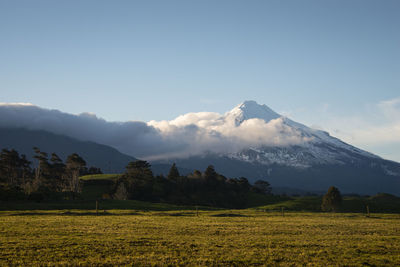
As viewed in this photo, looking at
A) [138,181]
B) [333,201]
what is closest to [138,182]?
[138,181]

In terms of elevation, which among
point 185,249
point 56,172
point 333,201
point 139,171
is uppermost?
point 139,171

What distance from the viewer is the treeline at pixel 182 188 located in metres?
132

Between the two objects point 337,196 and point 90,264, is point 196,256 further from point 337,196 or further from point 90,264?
point 337,196

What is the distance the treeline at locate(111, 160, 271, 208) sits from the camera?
434ft

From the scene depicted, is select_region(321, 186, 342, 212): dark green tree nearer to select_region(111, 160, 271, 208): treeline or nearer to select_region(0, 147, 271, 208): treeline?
select_region(0, 147, 271, 208): treeline

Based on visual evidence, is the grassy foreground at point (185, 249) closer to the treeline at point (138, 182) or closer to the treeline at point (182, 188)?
the treeline at point (138, 182)

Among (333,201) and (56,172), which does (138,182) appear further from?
(333,201)

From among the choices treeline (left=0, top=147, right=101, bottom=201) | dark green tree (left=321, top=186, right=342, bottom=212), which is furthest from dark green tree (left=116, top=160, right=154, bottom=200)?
dark green tree (left=321, top=186, right=342, bottom=212)

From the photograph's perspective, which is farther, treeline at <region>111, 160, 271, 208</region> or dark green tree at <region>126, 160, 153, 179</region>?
dark green tree at <region>126, 160, 153, 179</region>

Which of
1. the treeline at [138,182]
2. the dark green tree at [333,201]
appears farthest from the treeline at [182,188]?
the dark green tree at [333,201]

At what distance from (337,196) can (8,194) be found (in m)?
87.2

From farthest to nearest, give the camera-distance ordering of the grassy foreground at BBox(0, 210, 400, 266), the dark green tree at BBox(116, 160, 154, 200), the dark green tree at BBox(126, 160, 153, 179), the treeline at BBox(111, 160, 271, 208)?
the dark green tree at BBox(126, 160, 153, 179)
the treeline at BBox(111, 160, 271, 208)
the dark green tree at BBox(116, 160, 154, 200)
the grassy foreground at BBox(0, 210, 400, 266)

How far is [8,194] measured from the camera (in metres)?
66.2

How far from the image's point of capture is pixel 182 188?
146125 mm
